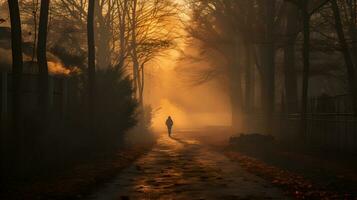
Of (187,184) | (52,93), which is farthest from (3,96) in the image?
(187,184)

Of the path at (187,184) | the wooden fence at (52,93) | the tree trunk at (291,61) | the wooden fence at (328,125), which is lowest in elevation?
the path at (187,184)

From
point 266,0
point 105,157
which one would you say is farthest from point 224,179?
point 266,0

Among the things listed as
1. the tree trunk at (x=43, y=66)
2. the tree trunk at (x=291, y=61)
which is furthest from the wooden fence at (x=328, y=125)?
the tree trunk at (x=43, y=66)

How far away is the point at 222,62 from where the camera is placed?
195 ft

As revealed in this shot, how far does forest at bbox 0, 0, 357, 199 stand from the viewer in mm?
14930

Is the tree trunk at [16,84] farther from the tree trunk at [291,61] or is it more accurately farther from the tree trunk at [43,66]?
the tree trunk at [291,61]

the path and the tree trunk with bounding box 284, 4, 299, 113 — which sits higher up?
the tree trunk with bounding box 284, 4, 299, 113

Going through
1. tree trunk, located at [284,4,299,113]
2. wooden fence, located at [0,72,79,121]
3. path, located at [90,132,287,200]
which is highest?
tree trunk, located at [284,4,299,113]

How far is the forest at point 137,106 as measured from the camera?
14.9 meters

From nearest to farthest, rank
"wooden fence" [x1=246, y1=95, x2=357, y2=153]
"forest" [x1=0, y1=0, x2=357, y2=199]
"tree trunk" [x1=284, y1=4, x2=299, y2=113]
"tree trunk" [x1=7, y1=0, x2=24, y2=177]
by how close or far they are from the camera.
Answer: "forest" [x1=0, y1=0, x2=357, y2=199]
"tree trunk" [x1=7, y1=0, x2=24, y2=177]
"wooden fence" [x1=246, y1=95, x2=357, y2=153]
"tree trunk" [x1=284, y1=4, x2=299, y2=113]

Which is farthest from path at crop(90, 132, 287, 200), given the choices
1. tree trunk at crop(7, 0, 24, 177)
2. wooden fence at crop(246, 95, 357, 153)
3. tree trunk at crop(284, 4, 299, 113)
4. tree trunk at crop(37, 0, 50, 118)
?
tree trunk at crop(284, 4, 299, 113)

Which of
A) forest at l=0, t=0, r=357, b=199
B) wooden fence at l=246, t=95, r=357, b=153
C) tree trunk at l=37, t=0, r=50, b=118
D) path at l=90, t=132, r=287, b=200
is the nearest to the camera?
path at l=90, t=132, r=287, b=200

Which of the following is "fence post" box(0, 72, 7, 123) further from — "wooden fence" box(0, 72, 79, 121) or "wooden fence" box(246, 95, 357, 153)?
"wooden fence" box(246, 95, 357, 153)

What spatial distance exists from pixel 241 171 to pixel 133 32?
105 feet
